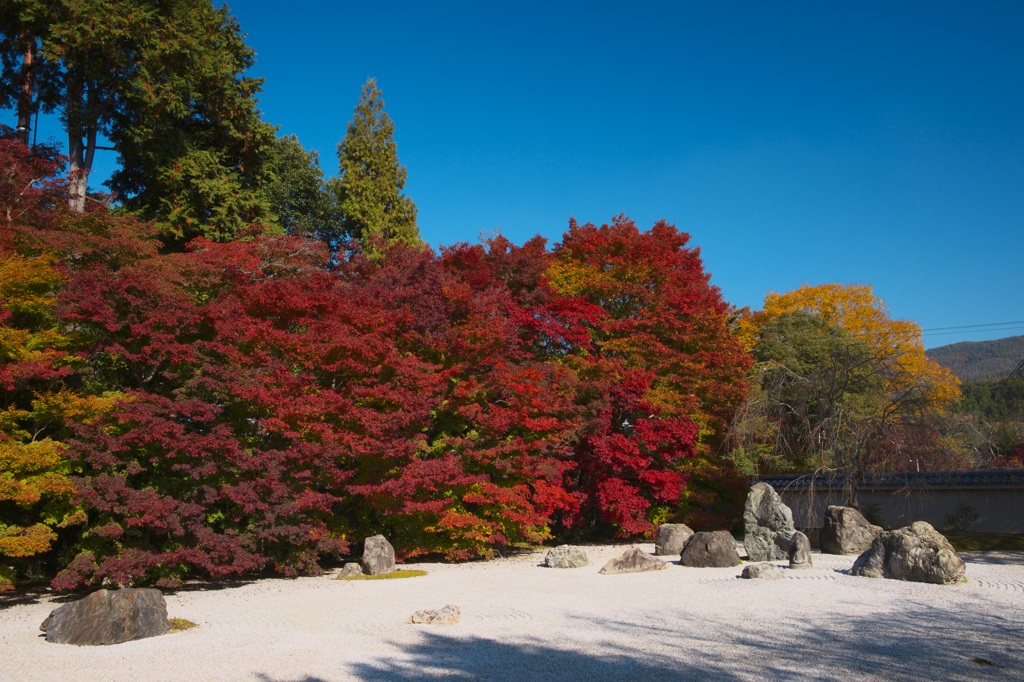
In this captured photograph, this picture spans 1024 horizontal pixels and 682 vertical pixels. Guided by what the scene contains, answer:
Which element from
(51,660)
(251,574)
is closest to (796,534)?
(251,574)

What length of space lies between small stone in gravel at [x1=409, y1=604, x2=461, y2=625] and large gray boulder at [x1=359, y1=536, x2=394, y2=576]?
506 centimetres

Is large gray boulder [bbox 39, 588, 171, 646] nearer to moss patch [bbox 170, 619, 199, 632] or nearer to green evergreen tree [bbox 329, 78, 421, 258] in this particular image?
moss patch [bbox 170, 619, 199, 632]

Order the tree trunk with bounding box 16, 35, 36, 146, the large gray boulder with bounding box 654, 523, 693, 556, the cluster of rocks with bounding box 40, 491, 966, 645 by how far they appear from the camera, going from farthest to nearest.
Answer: the tree trunk with bounding box 16, 35, 36, 146 < the large gray boulder with bounding box 654, 523, 693, 556 < the cluster of rocks with bounding box 40, 491, 966, 645

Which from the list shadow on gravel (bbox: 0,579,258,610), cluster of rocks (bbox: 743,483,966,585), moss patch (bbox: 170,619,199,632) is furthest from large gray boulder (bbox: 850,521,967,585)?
shadow on gravel (bbox: 0,579,258,610)

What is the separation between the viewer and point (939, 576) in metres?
10.8

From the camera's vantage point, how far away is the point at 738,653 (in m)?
6.80

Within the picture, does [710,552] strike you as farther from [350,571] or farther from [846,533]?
[350,571]

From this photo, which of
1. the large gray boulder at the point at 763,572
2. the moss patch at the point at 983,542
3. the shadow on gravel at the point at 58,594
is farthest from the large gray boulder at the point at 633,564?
the moss patch at the point at 983,542

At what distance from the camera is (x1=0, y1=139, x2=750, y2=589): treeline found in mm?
11023

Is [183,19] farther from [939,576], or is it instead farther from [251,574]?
[939,576]

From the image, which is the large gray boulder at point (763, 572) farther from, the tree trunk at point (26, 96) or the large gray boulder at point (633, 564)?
the tree trunk at point (26, 96)

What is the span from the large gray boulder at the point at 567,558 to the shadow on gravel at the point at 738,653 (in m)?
6.06

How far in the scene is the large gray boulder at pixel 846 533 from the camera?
15133mm

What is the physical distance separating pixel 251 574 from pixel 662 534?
8948mm
